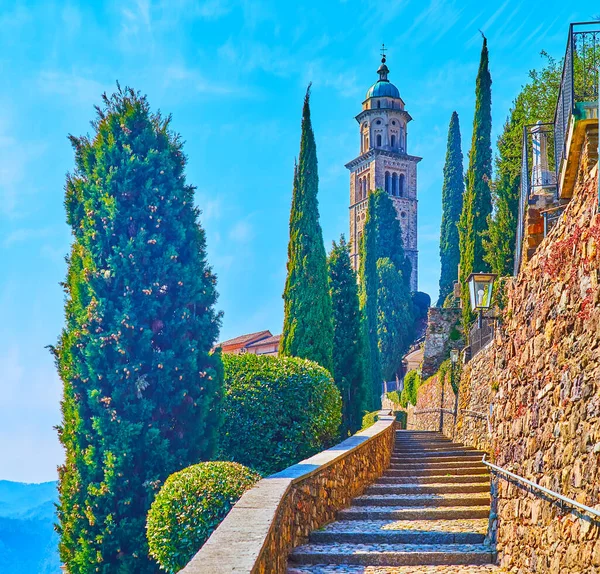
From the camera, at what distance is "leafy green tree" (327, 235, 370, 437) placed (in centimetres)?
2072

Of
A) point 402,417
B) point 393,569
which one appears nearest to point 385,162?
point 402,417

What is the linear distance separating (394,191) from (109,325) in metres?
70.3

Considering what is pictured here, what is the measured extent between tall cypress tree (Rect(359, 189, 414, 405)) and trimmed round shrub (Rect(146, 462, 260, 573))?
90.5 ft

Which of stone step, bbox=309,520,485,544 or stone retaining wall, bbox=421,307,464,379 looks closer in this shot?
stone step, bbox=309,520,485,544

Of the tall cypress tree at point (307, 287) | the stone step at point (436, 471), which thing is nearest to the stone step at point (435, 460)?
the stone step at point (436, 471)

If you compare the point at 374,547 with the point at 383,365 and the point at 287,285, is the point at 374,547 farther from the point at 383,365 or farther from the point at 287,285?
the point at 383,365

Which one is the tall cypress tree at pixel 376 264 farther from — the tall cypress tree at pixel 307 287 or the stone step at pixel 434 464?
the stone step at pixel 434 464

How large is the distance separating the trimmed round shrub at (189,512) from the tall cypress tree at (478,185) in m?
14.5

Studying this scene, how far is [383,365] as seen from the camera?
48031 millimetres

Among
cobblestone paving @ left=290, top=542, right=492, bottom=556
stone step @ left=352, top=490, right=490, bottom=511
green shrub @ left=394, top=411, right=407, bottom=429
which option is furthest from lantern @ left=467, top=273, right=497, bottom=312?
green shrub @ left=394, top=411, right=407, bottom=429

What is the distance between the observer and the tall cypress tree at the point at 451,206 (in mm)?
51188

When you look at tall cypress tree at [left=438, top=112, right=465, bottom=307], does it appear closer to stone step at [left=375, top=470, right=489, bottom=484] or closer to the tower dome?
the tower dome

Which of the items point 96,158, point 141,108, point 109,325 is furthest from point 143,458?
point 141,108

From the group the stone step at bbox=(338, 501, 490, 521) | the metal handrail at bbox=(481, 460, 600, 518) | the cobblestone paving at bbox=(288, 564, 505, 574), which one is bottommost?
the cobblestone paving at bbox=(288, 564, 505, 574)
